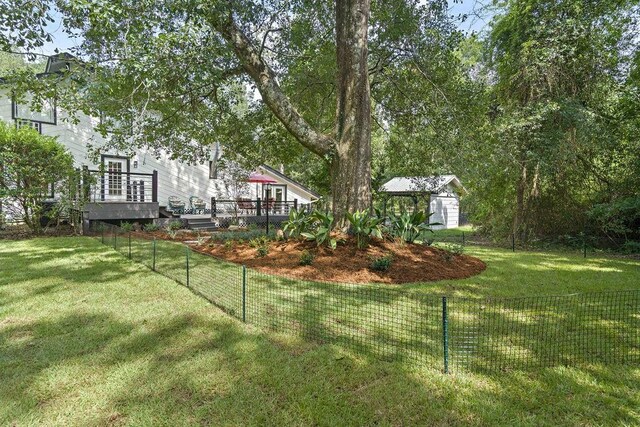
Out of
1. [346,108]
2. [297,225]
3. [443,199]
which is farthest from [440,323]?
[443,199]

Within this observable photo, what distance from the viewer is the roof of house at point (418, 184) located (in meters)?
13.5

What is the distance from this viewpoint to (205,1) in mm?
5633

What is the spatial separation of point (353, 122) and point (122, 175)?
37.2 feet

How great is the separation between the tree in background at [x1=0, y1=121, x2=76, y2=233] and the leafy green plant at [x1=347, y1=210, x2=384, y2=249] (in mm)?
8905

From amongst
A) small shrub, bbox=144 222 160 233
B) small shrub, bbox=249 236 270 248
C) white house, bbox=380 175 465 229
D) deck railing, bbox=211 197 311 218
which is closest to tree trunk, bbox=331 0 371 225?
small shrub, bbox=249 236 270 248

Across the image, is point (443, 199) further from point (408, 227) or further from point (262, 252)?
point (262, 252)

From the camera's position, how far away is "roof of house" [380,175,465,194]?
44.3 ft

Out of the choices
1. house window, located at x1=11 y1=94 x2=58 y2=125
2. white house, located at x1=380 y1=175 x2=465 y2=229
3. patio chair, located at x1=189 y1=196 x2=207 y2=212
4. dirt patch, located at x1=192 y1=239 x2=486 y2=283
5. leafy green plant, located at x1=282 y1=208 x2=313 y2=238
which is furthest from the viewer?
white house, located at x1=380 y1=175 x2=465 y2=229

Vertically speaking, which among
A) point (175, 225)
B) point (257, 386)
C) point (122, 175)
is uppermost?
point (122, 175)

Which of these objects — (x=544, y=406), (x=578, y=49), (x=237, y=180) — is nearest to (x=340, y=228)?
(x=544, y=406)

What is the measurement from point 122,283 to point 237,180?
1156cm

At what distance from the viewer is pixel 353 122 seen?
7.40 m

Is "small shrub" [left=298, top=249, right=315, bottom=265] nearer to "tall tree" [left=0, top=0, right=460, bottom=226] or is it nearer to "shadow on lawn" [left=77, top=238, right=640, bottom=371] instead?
"shadow on lawn" [left=77, top=238, right=640, bottom=371]

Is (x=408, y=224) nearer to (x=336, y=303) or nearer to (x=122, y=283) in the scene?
(x=336, y=303)
